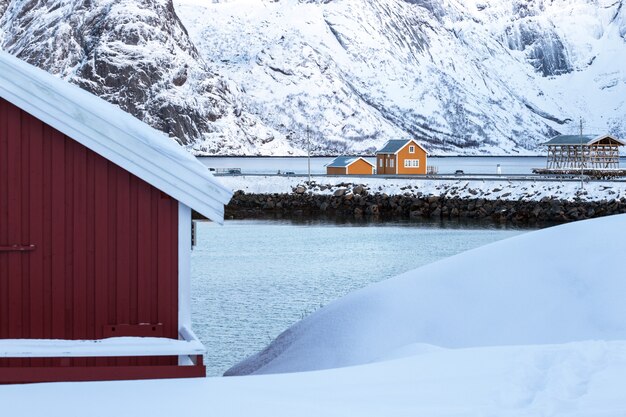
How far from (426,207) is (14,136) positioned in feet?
193

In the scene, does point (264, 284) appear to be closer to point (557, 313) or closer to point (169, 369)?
point (557, 313)

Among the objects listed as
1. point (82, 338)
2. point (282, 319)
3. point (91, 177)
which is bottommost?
point (282, 319)

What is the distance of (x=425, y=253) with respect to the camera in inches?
1587

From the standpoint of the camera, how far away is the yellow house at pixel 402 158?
87.6 m

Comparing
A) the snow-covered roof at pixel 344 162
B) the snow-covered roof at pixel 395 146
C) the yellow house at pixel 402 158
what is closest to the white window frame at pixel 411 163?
the yellow house at pixel 402 158

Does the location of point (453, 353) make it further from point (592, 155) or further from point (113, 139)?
point (592, 155)

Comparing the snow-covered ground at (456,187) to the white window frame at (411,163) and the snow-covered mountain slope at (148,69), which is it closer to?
the white window frame at (411,163)

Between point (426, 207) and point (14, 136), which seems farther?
point (426, 207)

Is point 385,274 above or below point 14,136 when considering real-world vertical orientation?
below

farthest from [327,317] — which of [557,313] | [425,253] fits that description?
[425,253]

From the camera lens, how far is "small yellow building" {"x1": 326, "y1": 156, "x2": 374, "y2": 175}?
87.6 m

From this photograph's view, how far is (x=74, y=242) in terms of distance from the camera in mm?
9070

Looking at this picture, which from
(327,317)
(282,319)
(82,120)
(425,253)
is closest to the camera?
(82,120)

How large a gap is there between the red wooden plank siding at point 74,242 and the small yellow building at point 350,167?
257 feet
